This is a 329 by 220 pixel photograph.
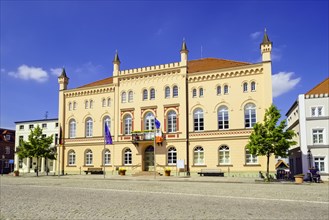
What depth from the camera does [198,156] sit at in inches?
1515

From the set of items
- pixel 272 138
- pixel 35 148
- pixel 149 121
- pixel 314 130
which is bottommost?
pixel 35 148

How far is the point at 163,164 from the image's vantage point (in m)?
39.6

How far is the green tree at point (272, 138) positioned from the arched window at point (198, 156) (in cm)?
902

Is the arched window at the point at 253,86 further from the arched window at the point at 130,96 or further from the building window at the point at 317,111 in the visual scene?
the arched window at the point at 130,96

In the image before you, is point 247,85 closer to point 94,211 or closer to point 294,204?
point 294,204

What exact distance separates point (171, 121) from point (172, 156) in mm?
4250

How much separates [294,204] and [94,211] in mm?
8133

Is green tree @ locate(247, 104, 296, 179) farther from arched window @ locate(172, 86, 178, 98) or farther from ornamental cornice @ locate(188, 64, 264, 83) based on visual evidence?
arched window @ locate(172, 86, 178, 98)

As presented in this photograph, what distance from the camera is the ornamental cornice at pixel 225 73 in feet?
120

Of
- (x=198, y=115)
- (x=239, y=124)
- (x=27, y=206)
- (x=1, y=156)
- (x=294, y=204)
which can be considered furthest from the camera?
(x=1, y=156)

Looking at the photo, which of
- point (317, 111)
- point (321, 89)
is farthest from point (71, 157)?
point (321, 89)

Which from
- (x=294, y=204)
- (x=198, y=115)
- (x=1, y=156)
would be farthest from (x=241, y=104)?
(x=1, y=156)

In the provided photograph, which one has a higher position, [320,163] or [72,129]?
[72,129]

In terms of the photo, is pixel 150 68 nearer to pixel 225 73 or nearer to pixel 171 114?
pixel 171 114
